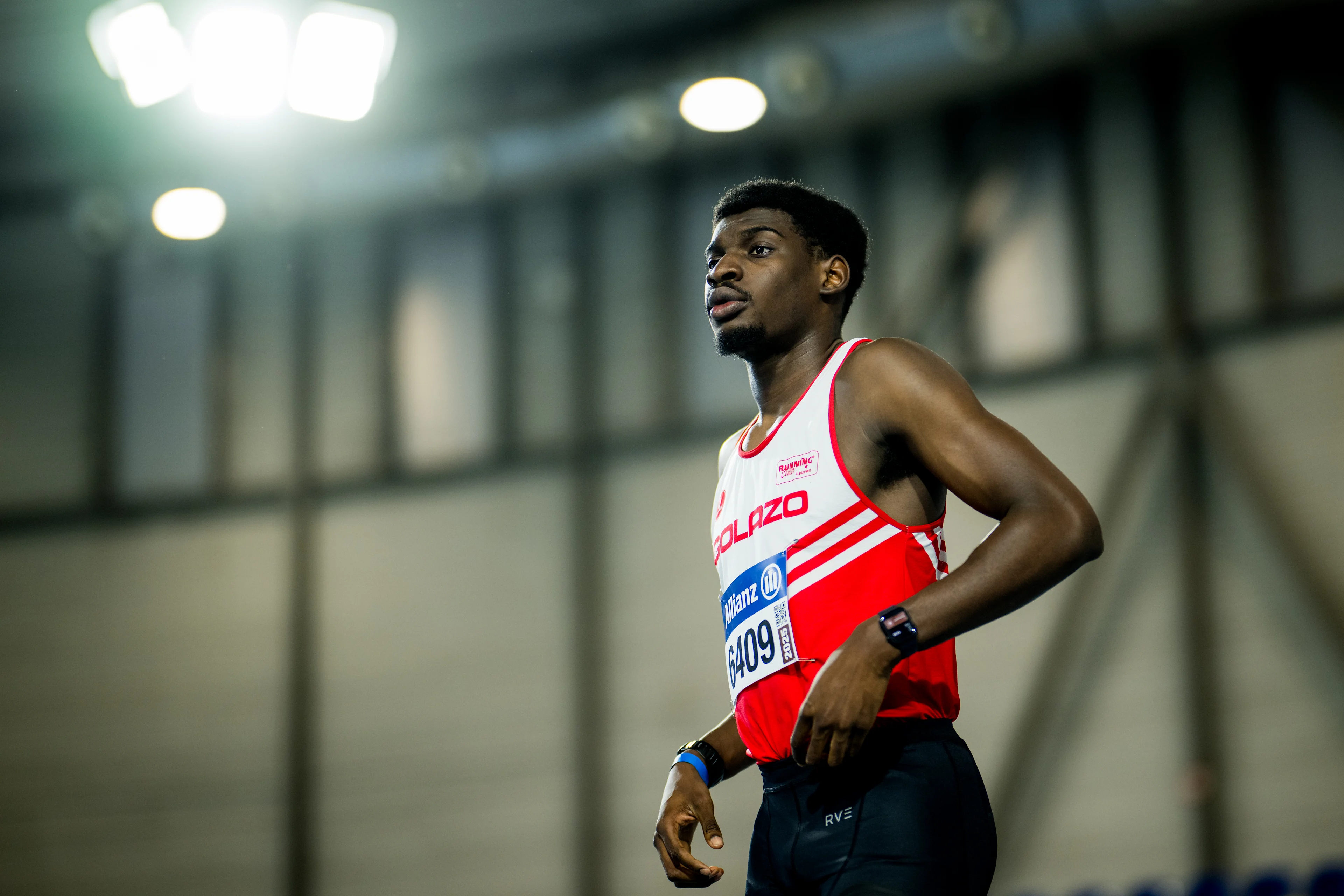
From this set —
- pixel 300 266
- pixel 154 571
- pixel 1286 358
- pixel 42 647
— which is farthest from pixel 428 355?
pixel 1286 358

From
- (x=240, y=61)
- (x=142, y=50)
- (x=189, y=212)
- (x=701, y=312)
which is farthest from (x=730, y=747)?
(x=189, y=212)

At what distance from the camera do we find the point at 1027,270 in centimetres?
838

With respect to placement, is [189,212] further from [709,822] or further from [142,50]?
[709,822]

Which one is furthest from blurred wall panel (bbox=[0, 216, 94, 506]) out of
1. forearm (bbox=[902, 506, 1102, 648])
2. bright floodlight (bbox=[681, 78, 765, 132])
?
forearm (bbox=[902, 506, 1102, 648])

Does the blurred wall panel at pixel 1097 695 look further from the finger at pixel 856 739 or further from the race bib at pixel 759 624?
the finger at pixel 856 739

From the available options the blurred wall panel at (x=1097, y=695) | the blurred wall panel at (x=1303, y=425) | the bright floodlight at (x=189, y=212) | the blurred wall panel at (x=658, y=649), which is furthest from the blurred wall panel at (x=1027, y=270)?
the bright floodlight at (x=189, y=212)

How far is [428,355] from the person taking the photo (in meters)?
9.70

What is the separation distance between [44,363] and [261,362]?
66.3 inches

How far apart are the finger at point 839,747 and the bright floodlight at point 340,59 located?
6278 mm

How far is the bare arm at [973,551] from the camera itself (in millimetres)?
1905

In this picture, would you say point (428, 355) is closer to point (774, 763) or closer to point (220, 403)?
point (220, 403)

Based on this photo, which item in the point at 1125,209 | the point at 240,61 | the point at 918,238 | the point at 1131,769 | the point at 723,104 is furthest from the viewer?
the point at 918,238

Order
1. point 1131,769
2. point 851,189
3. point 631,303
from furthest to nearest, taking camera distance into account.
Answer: point 631,303 → point 851,189 → point 1131,769

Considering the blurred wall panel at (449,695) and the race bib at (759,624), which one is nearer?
the race bib at (759,624)
